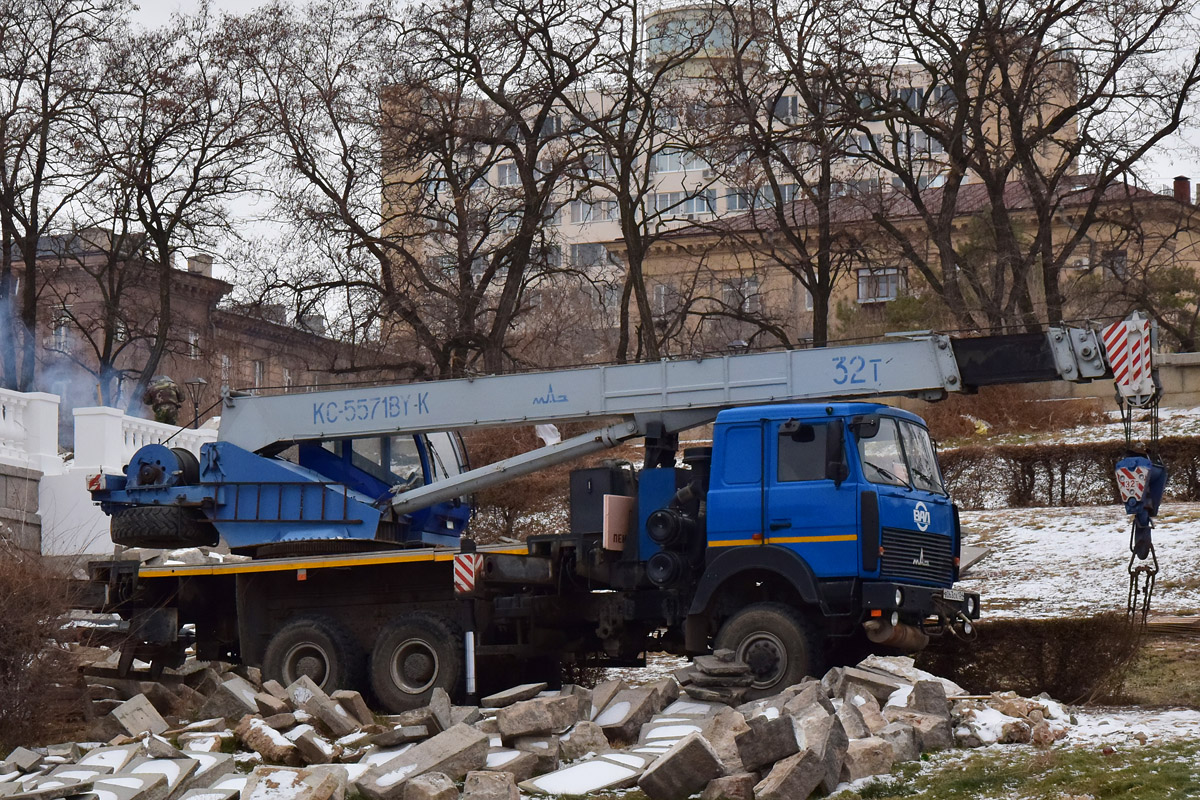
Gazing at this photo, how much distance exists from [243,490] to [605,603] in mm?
4372

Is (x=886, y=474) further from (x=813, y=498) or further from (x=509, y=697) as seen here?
(x=509, y=697)

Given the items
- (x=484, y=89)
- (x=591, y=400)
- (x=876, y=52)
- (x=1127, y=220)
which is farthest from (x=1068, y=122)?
(x=591, y=400)

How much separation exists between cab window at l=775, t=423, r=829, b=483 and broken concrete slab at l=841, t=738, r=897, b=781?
139 inches

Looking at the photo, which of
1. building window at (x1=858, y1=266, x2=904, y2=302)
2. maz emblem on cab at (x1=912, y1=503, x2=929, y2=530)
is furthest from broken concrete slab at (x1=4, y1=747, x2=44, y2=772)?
building window at (x1=858, y1=266, x2=904, y2=302)

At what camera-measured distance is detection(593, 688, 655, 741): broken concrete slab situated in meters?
12.1

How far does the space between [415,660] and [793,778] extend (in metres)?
6.15

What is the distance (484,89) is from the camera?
101 ft

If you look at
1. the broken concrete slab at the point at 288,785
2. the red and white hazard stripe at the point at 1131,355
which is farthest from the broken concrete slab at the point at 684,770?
the red and white hazard stripe at the point at 1131,355

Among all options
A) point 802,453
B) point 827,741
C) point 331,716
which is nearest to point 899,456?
point 802,453

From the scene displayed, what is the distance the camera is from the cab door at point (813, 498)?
44.7 feet

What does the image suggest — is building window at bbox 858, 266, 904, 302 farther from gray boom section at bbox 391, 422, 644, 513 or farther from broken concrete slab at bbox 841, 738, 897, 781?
broken concrete slab at bbox 841, 738, 897, 781

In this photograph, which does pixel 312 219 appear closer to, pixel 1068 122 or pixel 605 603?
pixel 1068 122

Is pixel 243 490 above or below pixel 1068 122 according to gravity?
below

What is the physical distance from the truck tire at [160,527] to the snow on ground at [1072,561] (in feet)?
29.3
